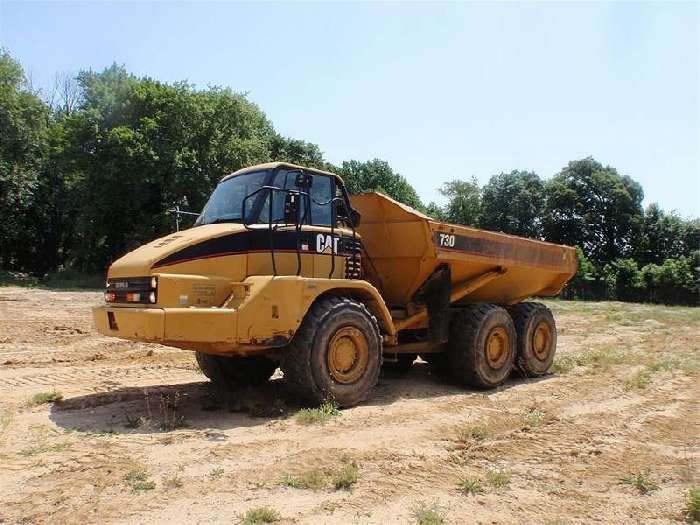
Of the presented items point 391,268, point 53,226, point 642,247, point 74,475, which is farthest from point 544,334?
point 642,247

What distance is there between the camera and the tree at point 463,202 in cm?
5231

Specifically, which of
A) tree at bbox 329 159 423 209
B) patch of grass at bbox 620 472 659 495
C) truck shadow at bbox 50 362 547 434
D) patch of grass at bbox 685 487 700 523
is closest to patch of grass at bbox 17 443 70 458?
truck shadow at bbox 50 362 547 434

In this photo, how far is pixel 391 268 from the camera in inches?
344

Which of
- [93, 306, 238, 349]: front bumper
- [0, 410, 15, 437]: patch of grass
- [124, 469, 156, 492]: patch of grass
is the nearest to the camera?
[124, 469, 156, 492]: patch of grass

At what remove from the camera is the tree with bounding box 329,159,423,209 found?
163 ft

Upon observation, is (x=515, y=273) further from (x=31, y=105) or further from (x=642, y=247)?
(x=642, y=247)

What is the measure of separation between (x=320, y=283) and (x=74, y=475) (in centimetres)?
316

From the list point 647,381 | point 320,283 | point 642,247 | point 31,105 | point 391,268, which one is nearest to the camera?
point 320,283

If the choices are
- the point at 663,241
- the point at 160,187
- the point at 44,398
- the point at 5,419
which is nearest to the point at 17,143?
the point at 160,187

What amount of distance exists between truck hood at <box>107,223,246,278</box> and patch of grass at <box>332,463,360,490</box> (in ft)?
9.30

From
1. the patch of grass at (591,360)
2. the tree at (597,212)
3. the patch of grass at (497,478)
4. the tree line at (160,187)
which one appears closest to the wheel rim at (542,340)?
the patch of grass at (591,360)

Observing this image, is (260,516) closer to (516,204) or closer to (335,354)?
(335,354)

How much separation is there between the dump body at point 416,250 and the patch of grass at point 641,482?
12.9ft

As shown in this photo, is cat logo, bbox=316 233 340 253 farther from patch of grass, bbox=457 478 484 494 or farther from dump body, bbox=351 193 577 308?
patch of grass, bbox=457 478 484 494
